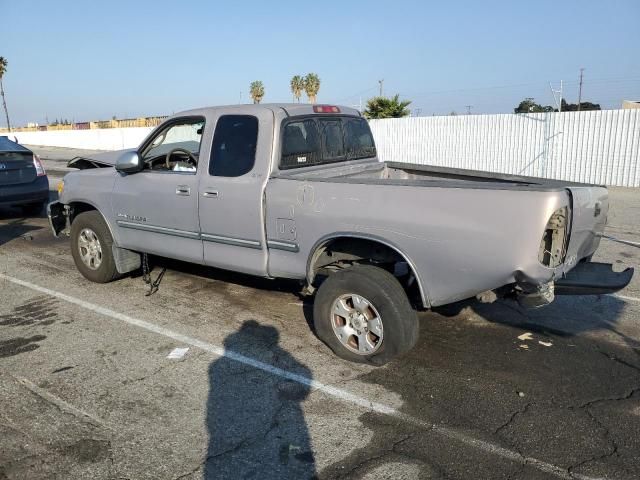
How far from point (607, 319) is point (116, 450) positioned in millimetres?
4426

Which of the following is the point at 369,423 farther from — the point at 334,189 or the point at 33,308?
the point at 33,308

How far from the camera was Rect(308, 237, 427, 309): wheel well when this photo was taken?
13.8 ft

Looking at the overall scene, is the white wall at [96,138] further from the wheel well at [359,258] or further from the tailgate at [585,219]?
the tailgate at [585,219]

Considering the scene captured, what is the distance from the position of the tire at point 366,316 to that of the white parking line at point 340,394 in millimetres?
448

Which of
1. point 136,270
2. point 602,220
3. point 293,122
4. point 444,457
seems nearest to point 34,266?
point 136,270

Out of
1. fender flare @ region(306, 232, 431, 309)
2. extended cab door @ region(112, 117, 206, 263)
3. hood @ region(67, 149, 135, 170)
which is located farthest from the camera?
hood @ region(67, 149, 135, 170)

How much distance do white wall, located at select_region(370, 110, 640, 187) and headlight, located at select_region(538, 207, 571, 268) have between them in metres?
13.7

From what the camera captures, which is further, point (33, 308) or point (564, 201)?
point (33, 308)

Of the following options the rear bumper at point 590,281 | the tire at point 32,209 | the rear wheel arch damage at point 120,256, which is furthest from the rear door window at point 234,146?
the tire at point 32,209

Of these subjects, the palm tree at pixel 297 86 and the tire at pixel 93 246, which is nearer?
the tire at pixel 93 246

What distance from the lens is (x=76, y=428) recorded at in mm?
3400

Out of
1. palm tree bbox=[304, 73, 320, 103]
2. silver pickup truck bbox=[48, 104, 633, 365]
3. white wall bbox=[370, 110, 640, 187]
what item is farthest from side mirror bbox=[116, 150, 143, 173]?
palm tree bbox=[304, 73, 320, 103]

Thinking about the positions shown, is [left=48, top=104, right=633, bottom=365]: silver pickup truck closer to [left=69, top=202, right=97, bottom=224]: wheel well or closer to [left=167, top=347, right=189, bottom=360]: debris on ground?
[left=69, top=202, right=97, bottom=224]: wheel well

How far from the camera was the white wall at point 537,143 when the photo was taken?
15430 millimetres
